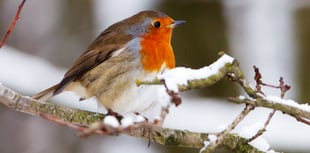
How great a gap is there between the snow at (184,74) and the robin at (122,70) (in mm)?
1228

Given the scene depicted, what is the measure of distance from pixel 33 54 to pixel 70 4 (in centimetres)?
61

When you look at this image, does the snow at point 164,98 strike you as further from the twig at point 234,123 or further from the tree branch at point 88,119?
the tree branch at point 88,119

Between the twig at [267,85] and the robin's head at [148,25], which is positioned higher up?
the twig at [267,85]

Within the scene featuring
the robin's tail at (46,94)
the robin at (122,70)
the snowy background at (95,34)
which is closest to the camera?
the robin at (122,70)

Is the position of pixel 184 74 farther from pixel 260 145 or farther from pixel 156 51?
pixel 156 51

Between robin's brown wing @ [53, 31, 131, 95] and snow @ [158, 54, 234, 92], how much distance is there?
4.62 ft

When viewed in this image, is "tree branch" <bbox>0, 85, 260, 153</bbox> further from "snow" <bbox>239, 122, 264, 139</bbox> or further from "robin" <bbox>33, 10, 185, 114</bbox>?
"robin" <bbox>33, 10, 185, 114</bbox>

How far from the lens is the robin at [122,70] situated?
341 cm

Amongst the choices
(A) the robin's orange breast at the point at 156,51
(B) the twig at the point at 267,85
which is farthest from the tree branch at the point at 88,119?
(A) the robin's orange breast at the point at 156,51

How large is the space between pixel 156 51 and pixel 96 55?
1.11ft

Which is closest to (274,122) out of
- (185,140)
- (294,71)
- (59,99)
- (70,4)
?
(294,71)

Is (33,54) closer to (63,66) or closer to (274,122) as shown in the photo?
(63,66)

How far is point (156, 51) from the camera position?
3.54 meters

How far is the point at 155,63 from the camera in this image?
3459 mm
